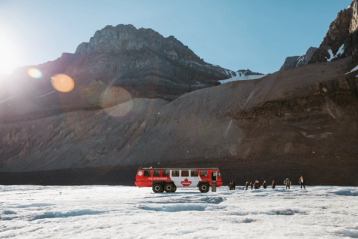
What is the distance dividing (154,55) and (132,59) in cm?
743

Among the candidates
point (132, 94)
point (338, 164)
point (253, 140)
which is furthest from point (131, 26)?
point (338, 164)

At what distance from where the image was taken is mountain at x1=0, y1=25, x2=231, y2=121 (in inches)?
4218

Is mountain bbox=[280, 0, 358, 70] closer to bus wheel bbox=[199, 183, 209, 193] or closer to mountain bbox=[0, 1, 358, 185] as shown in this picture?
mountain bbox=[0, 1, 358, 185]

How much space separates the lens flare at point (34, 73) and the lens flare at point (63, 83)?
413 inches

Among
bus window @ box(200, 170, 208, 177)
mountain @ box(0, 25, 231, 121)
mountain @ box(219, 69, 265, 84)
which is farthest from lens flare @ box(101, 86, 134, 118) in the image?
mountain @ box(219, 69, 265, 84)

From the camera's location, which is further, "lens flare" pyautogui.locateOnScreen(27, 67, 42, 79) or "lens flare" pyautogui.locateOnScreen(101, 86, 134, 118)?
"lens flare" pyautogui.locateOnScreen(27, 67, 42, 79)

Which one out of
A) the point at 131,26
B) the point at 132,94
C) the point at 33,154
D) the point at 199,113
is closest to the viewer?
the point at 199,113

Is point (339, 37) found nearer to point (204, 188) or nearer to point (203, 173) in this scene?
point (203, 173)

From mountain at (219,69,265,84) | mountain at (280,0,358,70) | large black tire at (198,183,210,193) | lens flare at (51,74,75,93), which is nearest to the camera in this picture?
large black tire at (198,183,210,193)

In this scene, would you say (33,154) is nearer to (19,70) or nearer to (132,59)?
(132,59)

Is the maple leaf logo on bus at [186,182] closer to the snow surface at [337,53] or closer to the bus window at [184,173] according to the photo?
the bus window at [184,173]

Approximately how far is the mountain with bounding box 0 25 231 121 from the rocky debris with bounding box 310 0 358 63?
37.8m

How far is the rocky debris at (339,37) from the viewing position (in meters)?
87.9

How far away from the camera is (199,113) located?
82.1 meters
